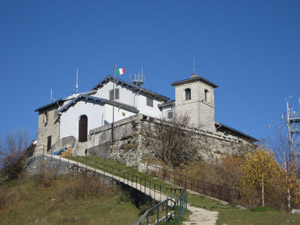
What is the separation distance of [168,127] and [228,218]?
17959 mm

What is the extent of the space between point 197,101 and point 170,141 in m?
10.0

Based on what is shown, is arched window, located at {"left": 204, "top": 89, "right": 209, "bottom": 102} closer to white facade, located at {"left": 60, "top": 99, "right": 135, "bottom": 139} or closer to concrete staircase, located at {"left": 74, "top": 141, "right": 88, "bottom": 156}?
white facade, located at {"left": 60, "top": 99, "right": 135, "bottom": 139}

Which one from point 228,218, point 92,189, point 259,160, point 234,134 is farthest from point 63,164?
point 234,134

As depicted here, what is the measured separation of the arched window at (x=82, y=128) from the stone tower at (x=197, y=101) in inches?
383

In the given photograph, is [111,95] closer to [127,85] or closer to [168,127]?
[127,85]

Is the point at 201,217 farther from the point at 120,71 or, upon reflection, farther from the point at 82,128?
the point at 120,71

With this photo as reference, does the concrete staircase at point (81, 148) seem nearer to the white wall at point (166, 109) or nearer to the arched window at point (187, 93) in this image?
the white wall at point (166, 109)

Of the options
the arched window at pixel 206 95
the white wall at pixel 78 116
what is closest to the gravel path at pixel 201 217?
the white wall at pixel 78 116

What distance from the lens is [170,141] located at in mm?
33531

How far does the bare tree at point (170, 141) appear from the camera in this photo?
3322cm

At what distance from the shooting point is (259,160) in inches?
1081

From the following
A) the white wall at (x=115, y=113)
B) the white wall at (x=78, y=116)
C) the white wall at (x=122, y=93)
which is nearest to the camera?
the white wall at (x=115, y=113)

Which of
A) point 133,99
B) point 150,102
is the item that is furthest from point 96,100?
point 150,102

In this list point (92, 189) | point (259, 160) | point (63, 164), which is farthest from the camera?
point (63, 164)
